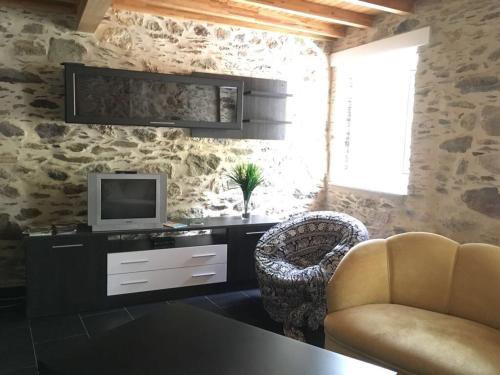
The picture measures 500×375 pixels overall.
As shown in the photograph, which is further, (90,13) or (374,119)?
(374,119)

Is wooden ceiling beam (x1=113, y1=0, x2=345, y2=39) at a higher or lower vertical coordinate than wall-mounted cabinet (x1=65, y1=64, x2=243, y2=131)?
higher

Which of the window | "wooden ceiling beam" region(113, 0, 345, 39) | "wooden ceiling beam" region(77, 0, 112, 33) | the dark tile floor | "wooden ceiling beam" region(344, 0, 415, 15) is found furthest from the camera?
the window

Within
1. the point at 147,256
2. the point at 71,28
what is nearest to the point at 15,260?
the point at 147,256

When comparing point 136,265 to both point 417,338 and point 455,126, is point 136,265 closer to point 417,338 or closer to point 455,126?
point 417,338

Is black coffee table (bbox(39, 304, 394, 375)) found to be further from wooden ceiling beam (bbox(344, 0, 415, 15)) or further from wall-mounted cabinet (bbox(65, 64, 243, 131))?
wooden ceiling beam (bbox(344, 0, 415, 15))

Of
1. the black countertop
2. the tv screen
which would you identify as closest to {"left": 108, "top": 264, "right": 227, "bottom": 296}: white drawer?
the black countertop

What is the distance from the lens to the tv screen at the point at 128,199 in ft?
12.0

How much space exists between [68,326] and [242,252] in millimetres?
1682

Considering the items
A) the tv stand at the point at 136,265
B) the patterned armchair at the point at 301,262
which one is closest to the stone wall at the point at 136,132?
the tv stand at the point at 136,265

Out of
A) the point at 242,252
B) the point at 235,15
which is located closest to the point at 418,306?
the point at 242,252

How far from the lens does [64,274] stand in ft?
11.2

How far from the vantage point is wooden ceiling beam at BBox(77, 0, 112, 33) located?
301 cm

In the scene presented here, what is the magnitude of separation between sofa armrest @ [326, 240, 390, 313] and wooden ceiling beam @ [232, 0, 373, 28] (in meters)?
2.31

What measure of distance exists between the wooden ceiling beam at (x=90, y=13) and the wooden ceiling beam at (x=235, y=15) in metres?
0.38
